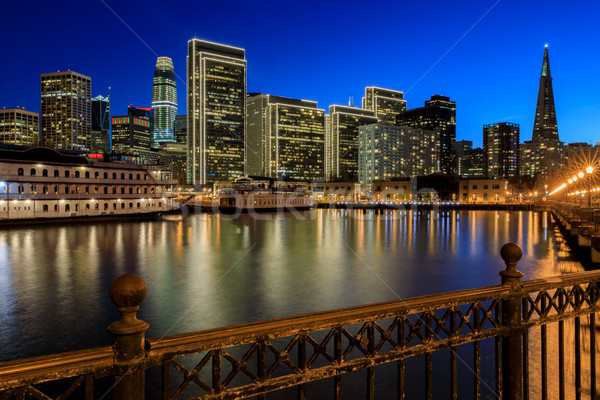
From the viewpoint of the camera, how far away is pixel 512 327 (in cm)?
469

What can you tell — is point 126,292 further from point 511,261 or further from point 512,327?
point 512,327

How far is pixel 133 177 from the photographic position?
7231 centimetres

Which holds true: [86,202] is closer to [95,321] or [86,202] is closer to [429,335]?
[95,321]

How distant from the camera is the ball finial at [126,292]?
2.70m

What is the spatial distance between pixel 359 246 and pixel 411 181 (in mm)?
108017

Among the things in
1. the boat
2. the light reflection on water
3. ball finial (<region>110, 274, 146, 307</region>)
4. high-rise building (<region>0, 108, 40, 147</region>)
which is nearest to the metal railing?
ball finial (<region>110, 274, 146, 307</region>)

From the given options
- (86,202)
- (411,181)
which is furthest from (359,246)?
(411,181)

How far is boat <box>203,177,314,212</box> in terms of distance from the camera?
4353 inches

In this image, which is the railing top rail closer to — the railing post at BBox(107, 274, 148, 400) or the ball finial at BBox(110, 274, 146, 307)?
the railing post at BBox(107, 274, 148, 400)

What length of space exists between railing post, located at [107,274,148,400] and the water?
13.3 m

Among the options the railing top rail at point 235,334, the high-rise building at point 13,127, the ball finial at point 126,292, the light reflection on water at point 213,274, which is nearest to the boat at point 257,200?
the light reflection on water at point 213,274

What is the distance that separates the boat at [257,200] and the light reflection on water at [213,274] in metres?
61.3

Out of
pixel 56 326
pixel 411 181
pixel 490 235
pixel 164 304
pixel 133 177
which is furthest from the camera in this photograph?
pixel 411 181

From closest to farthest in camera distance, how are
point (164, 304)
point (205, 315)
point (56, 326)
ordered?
point (56, 326)
point (205, 315)
point (164, 304)
